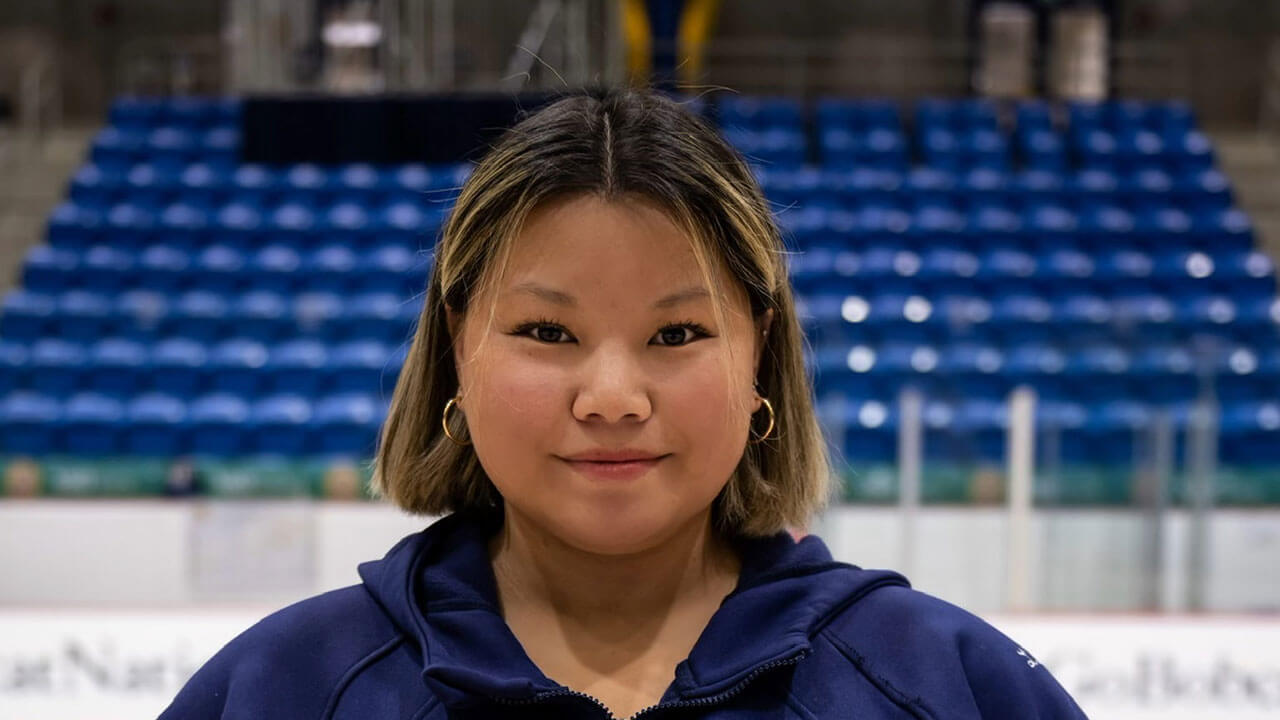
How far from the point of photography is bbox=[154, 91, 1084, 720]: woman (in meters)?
1.02

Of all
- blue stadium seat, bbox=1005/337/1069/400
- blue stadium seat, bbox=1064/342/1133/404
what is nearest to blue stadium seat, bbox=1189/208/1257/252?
blue stadium seat, bbox=1005/337/1069/400

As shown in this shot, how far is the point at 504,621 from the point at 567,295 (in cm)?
29

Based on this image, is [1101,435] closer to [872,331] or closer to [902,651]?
[872,331]

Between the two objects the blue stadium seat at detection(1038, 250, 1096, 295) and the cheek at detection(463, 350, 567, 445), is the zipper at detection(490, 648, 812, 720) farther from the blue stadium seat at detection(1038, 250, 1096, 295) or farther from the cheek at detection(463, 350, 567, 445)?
the blue stadium seat at detection(1038, 250, 1096, 295)

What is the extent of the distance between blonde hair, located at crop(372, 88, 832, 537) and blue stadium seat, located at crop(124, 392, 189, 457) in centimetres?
537

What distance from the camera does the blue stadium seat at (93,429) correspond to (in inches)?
249

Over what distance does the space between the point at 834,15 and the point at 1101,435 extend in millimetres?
7243

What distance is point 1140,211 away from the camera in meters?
8.19

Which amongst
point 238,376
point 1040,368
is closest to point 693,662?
point 1040,368

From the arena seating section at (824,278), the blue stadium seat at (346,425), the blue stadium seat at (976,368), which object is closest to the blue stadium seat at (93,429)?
the arena seating section at (824,278)

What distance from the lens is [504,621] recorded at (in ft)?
3.67

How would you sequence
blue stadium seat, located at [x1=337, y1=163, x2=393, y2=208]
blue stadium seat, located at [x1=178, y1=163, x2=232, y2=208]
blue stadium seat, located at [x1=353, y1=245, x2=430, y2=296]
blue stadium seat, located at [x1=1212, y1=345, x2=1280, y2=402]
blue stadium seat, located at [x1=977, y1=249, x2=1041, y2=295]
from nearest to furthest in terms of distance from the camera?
blue stadium seat, located at [x1=1212, y1=345, x2=1280, y2=402] < blue stadium seat, located at [x1=353, y1=245, x2=430, y2=296] < blue stadium seat, located at [x1=977, y1=249, x2=1041, y2=295] < blue stadium seat, located at [x1=337, y1=163, x2=393, y2=208] < blue stadium seat, located at [x1=178, y1=163, x2=232, y2=208]

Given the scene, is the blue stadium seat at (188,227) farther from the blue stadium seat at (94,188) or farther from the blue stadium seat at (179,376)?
the blue stadium seat at (179,376)

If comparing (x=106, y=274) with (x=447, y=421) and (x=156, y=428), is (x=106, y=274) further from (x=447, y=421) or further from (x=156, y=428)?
(x=447, y=421)
